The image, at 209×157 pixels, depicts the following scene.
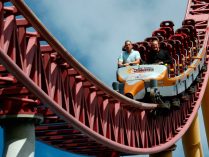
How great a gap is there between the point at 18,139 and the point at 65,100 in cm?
80

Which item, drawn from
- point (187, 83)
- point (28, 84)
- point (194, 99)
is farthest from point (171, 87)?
point (28, 84)

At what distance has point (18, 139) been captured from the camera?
22.2 feet

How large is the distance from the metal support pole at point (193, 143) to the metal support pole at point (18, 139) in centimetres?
767

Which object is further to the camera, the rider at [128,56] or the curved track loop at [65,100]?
the rider at [128,56]

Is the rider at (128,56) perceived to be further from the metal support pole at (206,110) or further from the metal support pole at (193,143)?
the metal support pole at (206,110)

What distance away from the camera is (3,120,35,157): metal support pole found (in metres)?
6.72

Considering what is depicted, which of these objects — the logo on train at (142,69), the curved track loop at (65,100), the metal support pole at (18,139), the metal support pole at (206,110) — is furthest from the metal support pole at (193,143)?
the metal support pole at (18,139)

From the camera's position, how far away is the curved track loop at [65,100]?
6094 mm

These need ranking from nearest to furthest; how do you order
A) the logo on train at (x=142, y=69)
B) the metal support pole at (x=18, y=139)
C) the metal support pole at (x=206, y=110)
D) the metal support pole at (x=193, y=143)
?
the metal support pole at (x=18, y=139) → the logo on train at (x=142, y=69) → the metal support pole at (x=193, y=143) → the metal support pole at (x=206, y=110)

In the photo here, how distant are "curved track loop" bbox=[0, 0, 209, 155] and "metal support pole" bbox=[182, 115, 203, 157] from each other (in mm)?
2310

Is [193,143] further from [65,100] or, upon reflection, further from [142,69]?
[65,100]

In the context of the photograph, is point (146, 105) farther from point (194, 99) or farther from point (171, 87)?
point (194, 99)

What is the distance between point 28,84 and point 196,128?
9.03 metres

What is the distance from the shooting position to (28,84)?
6.00 m
